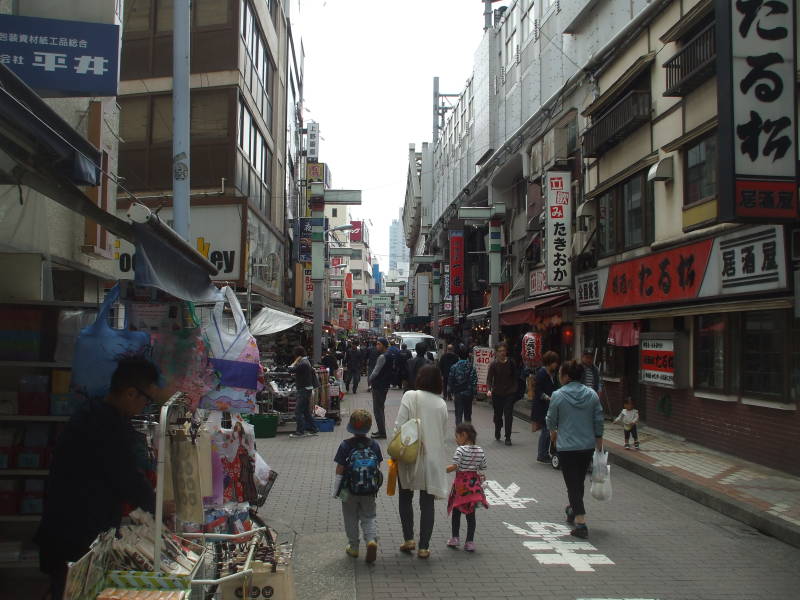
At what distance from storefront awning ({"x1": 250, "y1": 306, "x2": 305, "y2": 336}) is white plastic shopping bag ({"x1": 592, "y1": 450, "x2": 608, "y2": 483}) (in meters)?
8.50

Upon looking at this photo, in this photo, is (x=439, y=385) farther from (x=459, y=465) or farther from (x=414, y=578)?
(x=414, y=578)

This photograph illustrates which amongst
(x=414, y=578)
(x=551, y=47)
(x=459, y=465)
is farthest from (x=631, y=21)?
(x=414, y=578)

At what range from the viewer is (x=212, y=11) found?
19.9m

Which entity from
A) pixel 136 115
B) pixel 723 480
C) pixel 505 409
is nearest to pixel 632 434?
pixel 505 409

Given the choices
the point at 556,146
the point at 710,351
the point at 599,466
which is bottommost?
the point at 599,466

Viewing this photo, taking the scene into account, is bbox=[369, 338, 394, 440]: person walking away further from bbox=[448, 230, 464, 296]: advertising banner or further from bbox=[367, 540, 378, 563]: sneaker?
bbox=[448, 230, 464, 296]: advertising banner

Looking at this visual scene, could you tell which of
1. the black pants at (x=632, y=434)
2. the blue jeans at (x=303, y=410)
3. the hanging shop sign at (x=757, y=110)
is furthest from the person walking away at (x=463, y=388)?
the hanging shop sign at (x=757, y=110)

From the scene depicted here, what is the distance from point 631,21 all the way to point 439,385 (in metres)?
12.3

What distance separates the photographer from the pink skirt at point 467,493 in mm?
6803


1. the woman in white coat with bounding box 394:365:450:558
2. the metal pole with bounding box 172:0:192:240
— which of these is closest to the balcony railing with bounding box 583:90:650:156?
the metal pole with bounding box 172:0:192:240

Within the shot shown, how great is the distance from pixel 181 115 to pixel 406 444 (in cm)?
494

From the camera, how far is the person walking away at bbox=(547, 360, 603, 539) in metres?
7.45

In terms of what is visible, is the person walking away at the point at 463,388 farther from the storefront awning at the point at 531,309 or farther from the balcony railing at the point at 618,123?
the storefront awning at the point at 531,309

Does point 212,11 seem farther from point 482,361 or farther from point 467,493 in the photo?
point 467,493
